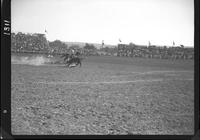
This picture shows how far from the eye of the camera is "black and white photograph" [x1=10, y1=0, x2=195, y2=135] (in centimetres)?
272

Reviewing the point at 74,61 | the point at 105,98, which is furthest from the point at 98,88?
the point at 74,61

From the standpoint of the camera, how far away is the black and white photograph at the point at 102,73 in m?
2.72

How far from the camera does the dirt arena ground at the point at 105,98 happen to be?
8.96 feet

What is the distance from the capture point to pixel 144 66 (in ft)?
9.30

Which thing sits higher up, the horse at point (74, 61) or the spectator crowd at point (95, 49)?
the spectator crowd at point (95, 49)

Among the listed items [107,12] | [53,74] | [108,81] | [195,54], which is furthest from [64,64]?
[195,54]

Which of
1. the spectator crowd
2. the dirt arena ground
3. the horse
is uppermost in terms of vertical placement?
the spectator crowd

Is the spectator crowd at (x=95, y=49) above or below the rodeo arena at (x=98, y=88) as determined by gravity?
above

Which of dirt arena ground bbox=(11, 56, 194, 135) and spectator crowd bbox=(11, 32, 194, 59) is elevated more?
spectator crowd bbox=(11, 32, 194, 59)

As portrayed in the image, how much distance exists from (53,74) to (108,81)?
54 centimetres

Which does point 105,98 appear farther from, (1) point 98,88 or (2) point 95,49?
(2) point 95,49

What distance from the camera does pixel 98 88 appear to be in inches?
110

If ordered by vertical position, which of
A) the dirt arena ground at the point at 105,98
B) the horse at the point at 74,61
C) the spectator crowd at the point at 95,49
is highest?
the spectator crowd at the point at 95,49

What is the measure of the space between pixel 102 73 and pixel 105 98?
0.24 metres
